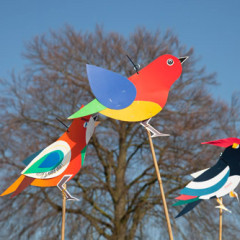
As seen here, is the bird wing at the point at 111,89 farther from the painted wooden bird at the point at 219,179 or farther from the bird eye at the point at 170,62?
the painted wooden bird at the point at 219,179

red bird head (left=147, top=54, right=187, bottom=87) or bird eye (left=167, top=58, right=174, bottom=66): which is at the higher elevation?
bird eye (left=167, top=58, right=174, bottom=66)

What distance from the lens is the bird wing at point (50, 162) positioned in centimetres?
468

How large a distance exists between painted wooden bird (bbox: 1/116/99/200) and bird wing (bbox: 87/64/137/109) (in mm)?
677

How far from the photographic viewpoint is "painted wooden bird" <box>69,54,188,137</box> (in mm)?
4207

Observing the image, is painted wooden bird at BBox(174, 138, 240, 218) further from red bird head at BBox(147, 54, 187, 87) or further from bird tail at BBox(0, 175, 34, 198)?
bird tail at BBox(0, 175, 34, 198)

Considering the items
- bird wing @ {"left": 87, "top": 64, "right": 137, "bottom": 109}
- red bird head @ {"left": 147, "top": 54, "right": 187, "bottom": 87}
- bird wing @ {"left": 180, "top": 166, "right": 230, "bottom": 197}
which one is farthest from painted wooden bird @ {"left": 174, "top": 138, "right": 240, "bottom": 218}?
bird wing @ {"left": 87, "top": 64, "right": 137, "bottom": 109}

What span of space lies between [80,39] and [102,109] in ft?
17.9

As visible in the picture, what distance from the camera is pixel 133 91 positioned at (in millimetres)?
4371

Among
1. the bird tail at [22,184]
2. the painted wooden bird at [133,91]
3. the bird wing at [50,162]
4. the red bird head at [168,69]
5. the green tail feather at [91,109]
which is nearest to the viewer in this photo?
the green tail feather at [91,109]

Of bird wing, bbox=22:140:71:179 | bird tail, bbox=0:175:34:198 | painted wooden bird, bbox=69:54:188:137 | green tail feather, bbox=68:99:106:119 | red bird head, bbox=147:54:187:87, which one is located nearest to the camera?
green tail feather, bbox=68:99:106:119

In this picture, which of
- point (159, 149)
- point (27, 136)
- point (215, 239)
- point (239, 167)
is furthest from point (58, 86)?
point (239, 167)

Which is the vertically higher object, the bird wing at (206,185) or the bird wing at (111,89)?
the bird wing at (111,89)

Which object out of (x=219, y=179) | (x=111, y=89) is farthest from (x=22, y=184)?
(x=219, y=179)

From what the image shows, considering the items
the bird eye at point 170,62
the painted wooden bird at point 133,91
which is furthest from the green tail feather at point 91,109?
the bird eye at point 170,62
